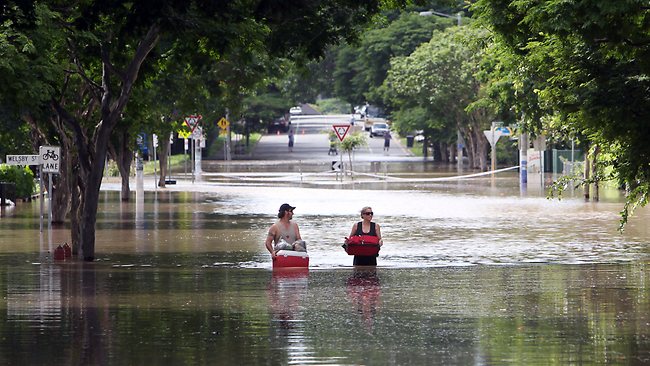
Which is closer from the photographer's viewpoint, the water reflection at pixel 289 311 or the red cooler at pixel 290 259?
the water reflection at pixel 289 311

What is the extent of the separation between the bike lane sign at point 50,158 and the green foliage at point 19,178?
1887 centimetres

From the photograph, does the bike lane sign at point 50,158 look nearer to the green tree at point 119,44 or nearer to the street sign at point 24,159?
the street sign at point 24,159

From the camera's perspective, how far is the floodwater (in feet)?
45.0

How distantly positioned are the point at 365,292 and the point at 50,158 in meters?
13.3

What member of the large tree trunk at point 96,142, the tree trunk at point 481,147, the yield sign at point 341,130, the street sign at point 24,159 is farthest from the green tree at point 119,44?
Result: the tree trunk at point 481,147

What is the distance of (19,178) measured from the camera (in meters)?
50.0

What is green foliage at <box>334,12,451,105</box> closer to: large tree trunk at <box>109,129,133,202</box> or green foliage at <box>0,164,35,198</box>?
large tree trunk at <box>109,129,133,202</box>

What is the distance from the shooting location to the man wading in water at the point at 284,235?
22641mm

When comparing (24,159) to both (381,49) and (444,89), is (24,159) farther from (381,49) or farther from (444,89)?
(381,49)

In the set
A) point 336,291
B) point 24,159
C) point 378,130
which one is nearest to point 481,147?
point 24,159

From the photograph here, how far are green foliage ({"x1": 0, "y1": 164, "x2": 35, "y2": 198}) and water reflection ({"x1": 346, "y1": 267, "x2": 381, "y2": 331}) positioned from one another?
2820 centimetres

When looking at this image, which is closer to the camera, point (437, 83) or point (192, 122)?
point (192, 122)

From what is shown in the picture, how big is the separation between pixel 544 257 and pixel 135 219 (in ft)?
53.5

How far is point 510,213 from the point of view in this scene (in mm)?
40094
